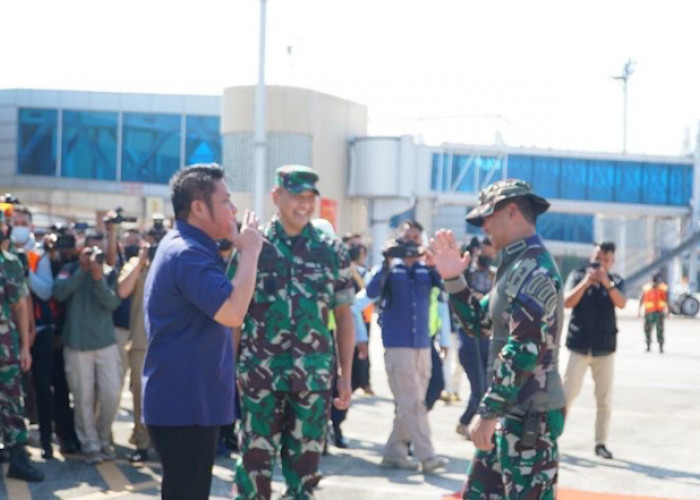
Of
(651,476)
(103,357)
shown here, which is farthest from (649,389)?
(103,357)

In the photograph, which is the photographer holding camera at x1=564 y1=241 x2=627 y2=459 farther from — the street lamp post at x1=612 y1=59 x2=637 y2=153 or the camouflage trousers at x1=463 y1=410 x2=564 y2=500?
the street lamp post at x1=612 y1=59 x2=637 y2=153

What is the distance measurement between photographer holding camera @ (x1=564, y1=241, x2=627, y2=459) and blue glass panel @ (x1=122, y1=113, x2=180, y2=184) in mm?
36552

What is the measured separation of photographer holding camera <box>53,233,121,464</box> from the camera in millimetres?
9164

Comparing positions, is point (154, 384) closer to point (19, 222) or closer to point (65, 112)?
point (19, 222)

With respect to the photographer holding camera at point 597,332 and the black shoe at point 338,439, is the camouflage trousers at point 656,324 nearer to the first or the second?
the photographer holding camera at point 597,332

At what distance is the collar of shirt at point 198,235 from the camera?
188 inches

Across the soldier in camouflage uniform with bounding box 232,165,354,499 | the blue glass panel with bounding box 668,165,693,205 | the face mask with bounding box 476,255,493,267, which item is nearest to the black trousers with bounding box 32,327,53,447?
the soldier in camouflage uniform with bounding box 232,165,354,499

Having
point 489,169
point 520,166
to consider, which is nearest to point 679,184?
point 520,166

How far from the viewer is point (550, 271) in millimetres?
5020

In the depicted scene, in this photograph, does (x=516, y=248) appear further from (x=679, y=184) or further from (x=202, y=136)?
(x=202, y=136)

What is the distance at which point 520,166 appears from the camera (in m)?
37.5

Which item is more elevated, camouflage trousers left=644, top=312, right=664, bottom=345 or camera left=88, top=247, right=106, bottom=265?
camera left=88, top=247, right=106, bottom=265

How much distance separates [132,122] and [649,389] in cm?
3303

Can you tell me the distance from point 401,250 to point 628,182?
105 feet
